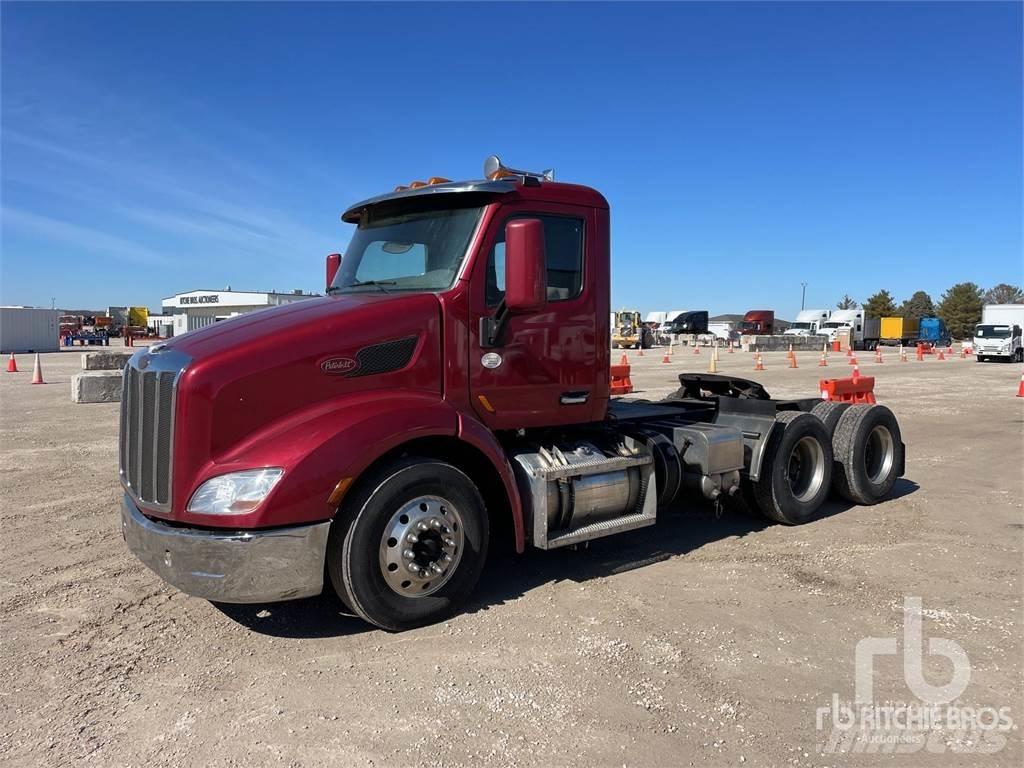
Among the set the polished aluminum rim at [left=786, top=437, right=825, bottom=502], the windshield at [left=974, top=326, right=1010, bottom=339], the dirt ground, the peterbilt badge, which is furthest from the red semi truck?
the windshield at [left=974, top=326, right=1010, bottom=339]

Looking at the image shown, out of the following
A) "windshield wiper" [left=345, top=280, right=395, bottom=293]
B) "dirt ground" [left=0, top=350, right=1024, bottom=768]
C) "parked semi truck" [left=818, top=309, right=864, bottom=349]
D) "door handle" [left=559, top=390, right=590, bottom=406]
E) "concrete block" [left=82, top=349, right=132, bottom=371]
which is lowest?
"dirt ground" [left=0, top=350, right=1024, bottom=768]

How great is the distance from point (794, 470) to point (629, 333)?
4135 centimetres

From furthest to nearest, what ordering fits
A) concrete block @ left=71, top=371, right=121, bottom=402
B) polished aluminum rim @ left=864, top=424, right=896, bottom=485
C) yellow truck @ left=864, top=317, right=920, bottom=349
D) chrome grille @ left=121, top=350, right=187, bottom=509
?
yellow truck @ left=864, top=317, right=920, bottom=349 → concrete block @ left=71, top=371, right=121, bottom=402 → polished aluminum rim @ left=864, top=424, right=896, bottom=485 → chrome grille @ left=121, top=350, right=187, bottom=509

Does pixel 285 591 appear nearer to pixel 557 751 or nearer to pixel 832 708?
pixel 557 751

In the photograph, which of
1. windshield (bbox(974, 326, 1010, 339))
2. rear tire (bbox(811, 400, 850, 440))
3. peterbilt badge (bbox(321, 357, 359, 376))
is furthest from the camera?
windshield (bbox(974, 326, 1010, 339))

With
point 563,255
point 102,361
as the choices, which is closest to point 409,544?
point 563,255

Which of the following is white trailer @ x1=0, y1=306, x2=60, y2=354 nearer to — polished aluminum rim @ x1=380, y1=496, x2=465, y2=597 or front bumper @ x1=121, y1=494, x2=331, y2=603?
front bumper @ x1=121, y1=494, x2=331, y2=603

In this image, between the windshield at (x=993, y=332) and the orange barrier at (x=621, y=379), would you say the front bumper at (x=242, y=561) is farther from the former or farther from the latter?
the windshield at (x=993, y=332)

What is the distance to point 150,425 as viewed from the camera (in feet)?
13.0

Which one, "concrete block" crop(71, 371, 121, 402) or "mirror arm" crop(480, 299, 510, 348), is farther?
"concrete block" crop(71, 371, 121, 402)

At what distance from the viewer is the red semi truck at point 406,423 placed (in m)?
3.71

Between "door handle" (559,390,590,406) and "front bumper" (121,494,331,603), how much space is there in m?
1.90

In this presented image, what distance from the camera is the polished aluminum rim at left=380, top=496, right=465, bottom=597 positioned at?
405cm

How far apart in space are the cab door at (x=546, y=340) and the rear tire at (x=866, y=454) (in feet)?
9.92
